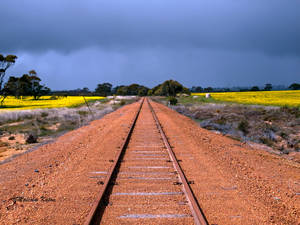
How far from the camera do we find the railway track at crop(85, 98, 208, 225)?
3480 millimetres

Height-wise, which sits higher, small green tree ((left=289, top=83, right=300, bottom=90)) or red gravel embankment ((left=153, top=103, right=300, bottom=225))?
small green tree ((left=289, top=83, right=300, bottom=90))

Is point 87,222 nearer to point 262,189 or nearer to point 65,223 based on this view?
point 65,223

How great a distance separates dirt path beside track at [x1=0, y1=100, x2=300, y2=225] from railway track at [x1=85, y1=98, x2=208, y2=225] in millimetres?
263

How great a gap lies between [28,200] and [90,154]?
10.4 ft

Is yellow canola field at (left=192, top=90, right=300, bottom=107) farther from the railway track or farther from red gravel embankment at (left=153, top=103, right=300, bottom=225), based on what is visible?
the railway track

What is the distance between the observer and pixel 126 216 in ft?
11.6

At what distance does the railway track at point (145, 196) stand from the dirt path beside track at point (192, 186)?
263mm

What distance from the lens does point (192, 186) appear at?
468cm

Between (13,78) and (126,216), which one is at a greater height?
(13,78)

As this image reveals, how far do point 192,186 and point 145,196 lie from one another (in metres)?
1.11

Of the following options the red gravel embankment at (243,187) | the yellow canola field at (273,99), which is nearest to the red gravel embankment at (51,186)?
the red gravel embankment at (243,187)

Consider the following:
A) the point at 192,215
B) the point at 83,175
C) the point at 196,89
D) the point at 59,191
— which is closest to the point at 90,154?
the point at 83,175

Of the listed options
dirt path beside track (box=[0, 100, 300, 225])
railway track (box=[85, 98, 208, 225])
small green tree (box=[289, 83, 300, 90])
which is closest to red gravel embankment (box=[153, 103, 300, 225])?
dirt path beside track (box=[0, 100, 300, 225])

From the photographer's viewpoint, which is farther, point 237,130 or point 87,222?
point 237,130
